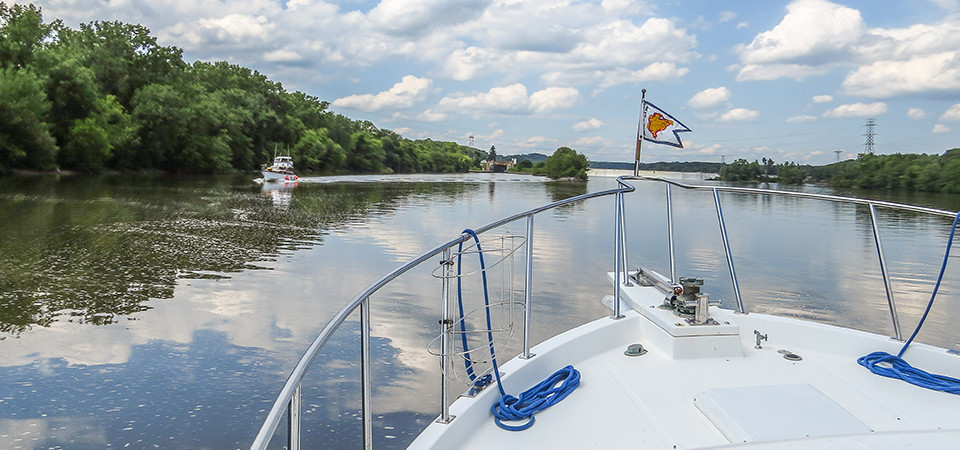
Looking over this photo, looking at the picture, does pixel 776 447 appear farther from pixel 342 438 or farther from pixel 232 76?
pixel 232 76

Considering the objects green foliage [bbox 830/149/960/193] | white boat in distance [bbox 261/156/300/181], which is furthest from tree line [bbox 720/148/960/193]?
white boat in distance [bbox 261/156/300/181]

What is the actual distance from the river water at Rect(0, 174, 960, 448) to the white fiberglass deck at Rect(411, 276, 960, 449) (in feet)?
1.78

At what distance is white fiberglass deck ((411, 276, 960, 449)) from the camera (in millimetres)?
2438

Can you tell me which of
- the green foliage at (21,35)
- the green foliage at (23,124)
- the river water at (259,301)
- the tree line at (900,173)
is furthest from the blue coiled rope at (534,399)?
the tree line at (900,173)

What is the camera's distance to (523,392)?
2.91 metres

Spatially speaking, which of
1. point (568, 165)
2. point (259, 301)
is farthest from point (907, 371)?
point (568, 165)

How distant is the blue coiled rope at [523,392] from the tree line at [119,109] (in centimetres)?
3954

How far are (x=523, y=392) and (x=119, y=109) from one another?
163 feet

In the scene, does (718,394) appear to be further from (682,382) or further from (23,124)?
(23,124)

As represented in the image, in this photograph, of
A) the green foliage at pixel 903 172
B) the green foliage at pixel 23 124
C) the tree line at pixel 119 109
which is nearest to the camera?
the green foliage at pixel 23 124

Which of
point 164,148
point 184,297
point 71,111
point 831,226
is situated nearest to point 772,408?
point 184,297

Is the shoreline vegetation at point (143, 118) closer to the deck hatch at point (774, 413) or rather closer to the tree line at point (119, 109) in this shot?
the tree line at point (119, 109)

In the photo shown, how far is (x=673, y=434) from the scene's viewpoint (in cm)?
254

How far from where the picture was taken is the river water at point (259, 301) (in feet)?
15.3
